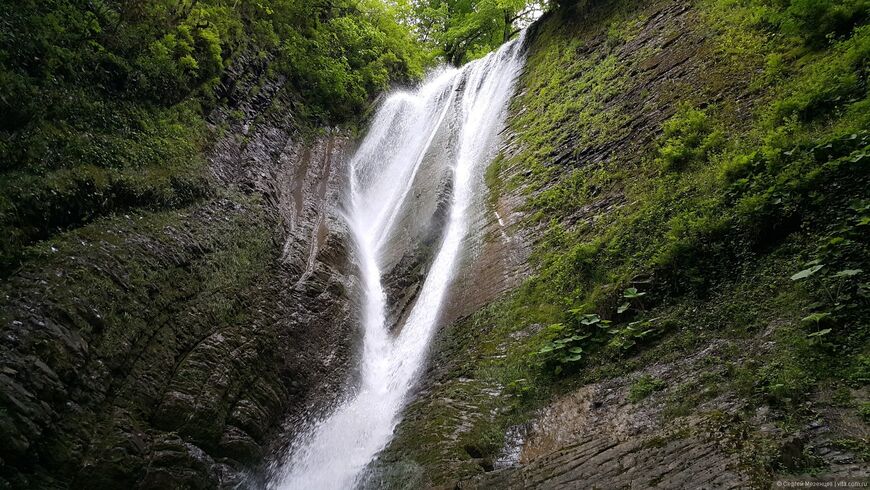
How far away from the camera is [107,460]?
5.23 metres

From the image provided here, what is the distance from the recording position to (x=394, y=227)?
11297 mm

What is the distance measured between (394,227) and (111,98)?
19.4ft

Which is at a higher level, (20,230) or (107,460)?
(20,230)

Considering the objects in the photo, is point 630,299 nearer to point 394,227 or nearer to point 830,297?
point 830,297

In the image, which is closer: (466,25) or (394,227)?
(394,227)

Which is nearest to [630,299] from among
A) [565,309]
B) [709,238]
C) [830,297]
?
[565,309]

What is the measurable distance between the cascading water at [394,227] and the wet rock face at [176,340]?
53 cm

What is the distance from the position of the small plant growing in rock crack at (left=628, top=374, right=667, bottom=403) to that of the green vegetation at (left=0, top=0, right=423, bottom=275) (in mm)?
6876

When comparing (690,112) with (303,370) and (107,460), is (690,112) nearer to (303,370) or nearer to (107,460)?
(303,370)

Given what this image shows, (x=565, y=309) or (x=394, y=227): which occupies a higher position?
(x=394, y=227)

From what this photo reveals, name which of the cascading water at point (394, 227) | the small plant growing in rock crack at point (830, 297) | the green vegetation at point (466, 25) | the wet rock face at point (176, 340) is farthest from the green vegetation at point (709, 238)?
the green vegetation at point (466, 25)

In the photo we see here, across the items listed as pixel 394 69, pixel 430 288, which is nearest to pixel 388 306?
pixel 430 288

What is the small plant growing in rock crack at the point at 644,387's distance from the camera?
4527mm

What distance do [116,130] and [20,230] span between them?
254 cm
